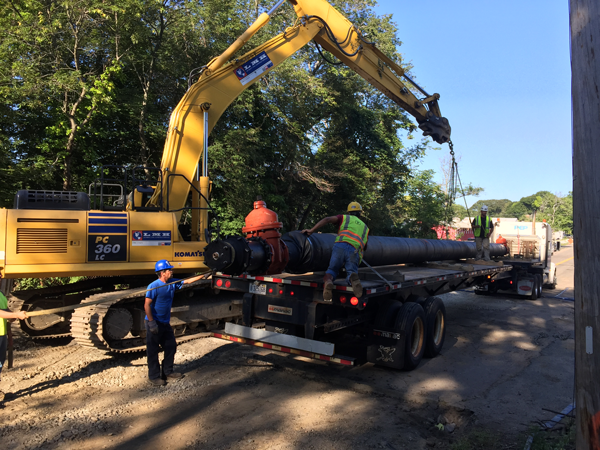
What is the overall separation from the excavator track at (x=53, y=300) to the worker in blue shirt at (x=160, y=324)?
1926 mm

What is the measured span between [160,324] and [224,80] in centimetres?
486

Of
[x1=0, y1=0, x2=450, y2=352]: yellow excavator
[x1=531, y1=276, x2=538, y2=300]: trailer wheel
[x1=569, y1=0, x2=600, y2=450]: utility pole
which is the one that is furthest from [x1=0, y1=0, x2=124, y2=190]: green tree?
[x1=531, y1=276, x2=538, y2=300]: trailer wheel

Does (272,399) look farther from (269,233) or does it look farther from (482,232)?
(482,232)

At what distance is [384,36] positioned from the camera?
22.4 meters

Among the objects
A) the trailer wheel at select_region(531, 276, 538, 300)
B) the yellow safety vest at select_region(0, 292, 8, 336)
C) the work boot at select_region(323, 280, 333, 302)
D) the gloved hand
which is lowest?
the trailer wheel at select_region(531, 276, 538, 300)

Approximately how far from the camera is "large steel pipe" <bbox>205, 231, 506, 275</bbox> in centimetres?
542

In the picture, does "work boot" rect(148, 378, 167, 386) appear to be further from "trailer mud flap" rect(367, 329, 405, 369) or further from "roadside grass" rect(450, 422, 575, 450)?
"roadside grass" rect(450, 422, 575, 450)

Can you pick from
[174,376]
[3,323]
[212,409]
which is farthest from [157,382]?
[3,323]

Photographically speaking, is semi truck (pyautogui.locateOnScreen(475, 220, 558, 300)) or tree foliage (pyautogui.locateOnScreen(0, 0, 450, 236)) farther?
semi truck (pyautogui.locateOnScreen(475, 220, 558, 300))

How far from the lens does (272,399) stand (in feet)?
18.7

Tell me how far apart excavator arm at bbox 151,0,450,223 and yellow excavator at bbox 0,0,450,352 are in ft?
0.06

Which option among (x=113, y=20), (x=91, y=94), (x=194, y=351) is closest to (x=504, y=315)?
(x=194, y=351)

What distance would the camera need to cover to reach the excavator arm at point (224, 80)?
8.25 m

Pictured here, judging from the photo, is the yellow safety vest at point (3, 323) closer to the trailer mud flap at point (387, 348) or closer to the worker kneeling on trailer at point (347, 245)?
the worker kneeling on trailer at point (347, 245)
